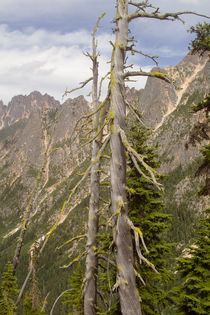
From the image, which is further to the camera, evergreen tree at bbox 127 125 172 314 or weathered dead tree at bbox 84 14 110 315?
evergreen tree at bbox 127 125 172 314

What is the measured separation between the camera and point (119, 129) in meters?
3.88

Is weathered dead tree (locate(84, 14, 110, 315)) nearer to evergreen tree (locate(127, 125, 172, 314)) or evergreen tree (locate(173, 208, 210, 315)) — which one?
evergreen tree (locate(127, 125, 172, 314))

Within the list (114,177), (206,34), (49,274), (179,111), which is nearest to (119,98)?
(114,177)

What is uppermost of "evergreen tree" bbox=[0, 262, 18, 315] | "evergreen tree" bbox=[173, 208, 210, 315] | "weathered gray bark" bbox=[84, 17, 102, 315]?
"weathered gray bark" bbox=[84, 17, 102, 315]

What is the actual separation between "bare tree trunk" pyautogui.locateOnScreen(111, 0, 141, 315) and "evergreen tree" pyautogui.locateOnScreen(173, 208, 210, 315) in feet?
19.8

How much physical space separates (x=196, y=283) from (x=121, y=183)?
7.05 m

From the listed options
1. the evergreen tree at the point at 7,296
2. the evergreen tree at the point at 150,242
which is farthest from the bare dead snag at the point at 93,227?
the evergreen tree at the point at 7,296

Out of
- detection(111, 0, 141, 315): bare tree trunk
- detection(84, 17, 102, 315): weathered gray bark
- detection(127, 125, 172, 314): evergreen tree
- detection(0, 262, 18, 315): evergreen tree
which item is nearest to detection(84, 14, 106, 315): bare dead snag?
detection(84, 17, 102, 315): weathered gray bark

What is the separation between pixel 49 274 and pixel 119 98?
15862 centimetres

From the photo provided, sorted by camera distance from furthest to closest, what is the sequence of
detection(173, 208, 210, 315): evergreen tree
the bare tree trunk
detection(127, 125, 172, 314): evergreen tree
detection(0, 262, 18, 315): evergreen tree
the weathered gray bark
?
detection(0, 262, 18, 315): evergreen tree → detection(127, 125, 172, 314): evergreen tree → detection(173, 208, 210, 315): evergreen tree → the weathered gray bark → the bare tree trunk

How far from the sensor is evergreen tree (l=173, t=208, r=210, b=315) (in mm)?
8375

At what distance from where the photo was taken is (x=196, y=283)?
8.80m

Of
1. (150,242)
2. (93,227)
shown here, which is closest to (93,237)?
(93,227)

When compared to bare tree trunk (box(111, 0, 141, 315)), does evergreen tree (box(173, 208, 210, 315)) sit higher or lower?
lower
